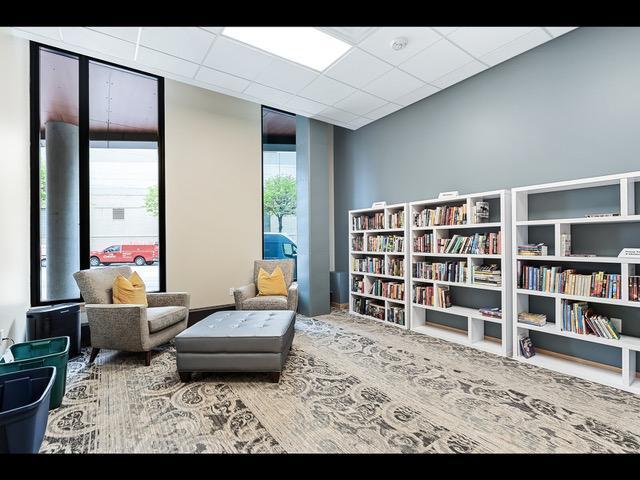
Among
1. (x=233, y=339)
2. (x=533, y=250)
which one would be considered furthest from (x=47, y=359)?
(x=533, y=250)

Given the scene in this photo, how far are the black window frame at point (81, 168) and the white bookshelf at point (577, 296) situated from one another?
4.28 meters

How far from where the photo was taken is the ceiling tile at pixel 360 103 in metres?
4.05

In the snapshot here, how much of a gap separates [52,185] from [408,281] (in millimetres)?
4482

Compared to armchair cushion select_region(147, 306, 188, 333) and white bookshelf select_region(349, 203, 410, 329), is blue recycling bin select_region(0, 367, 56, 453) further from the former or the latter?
white bookshelf select_region(349, 203, 410, 329)

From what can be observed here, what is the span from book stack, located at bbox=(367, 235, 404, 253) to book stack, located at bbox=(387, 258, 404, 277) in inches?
5.7

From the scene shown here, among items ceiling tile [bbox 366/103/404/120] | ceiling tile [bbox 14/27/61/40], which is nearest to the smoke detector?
ceiling tile [bbox 366/103/404/120]

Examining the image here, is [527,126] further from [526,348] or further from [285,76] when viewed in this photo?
[285,76]

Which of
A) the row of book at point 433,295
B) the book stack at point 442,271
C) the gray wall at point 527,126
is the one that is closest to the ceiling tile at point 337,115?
the gray wall at point 527,126

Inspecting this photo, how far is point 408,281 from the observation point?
163 inches

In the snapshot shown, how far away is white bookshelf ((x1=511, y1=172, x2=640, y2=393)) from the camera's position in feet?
8.04

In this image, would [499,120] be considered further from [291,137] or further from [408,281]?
[291,137]

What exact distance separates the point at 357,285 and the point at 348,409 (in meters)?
2.81

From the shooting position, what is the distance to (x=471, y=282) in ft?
11.4

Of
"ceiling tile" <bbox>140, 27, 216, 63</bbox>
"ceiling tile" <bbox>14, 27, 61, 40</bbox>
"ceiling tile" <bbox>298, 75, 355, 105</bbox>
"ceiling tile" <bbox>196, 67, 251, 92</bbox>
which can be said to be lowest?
"ceiling tile" <bbox>14, 27, 61, 40</bbox>
